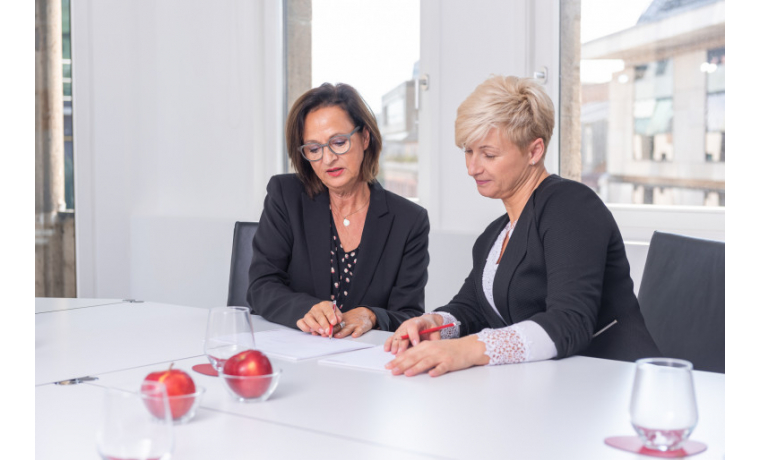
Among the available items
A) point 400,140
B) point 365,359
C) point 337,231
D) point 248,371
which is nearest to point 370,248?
point 337,231

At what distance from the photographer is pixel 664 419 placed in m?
1.01

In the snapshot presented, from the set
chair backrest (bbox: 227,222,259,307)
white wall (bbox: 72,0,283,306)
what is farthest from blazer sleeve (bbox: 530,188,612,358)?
white wall (bbox: 72,0,283,306)

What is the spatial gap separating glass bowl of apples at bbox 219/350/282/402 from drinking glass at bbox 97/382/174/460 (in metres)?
0.43

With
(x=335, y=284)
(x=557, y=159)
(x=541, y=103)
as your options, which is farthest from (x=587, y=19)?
(x=335, y=284)

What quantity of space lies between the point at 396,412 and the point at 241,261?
1637 millimetres

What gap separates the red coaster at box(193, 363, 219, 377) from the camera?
1.53m

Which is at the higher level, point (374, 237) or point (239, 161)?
point (239, 161)

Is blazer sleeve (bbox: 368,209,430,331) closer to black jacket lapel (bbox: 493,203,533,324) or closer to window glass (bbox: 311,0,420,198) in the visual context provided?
black jacket lapel (bbox: 493,203,533,324)

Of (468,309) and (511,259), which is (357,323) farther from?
(511,259)

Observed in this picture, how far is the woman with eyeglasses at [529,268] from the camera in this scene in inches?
63.5

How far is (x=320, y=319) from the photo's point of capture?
1945mm

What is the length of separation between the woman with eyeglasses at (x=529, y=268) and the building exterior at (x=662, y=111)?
4.00ft

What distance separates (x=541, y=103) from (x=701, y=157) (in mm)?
1287
